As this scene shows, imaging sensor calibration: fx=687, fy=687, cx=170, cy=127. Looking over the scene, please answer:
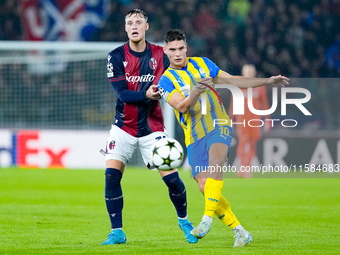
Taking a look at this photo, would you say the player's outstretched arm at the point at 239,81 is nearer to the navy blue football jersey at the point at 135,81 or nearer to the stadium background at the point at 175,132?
the navy blue football jersey at the point at 135,81

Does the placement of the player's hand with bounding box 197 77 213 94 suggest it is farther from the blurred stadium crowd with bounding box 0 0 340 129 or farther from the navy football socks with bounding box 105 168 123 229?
the blurred stadium crowd with bounding box 0 0 340 129

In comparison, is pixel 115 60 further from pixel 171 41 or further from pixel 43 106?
pixel 43 106

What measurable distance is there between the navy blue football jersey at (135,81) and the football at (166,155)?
49cm

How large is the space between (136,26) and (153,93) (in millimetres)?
763

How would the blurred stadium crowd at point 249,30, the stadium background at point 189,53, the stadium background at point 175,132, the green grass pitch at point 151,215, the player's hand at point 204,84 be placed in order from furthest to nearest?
the blurred stadium crowd at point 249,30 < the stadium background at point 189,53 < the stadium background at point 175,132 < the green grass pitch at point 151,215 < the player's hand at point 204,84

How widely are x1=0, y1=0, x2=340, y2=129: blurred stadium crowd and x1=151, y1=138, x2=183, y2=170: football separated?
12469 mm

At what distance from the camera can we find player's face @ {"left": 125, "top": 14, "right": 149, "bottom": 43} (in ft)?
20.6

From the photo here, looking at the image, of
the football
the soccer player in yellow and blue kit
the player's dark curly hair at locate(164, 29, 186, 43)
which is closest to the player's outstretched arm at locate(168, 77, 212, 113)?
the soccer player in yellow and blue kit

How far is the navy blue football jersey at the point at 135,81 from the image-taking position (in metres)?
6.37

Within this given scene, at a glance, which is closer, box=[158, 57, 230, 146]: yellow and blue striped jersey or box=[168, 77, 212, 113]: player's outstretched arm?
box=[168, 77, 212, 113]: player's outstretched arm

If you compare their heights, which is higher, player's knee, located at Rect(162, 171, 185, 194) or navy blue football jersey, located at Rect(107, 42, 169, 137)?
navy blue football jersey, located at Rect(107, 42, 169, 137)

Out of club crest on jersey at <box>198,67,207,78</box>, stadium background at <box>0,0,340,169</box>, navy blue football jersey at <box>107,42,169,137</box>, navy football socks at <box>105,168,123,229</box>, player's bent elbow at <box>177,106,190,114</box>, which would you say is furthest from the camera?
stadium background at <box>0,0,340,169</box>

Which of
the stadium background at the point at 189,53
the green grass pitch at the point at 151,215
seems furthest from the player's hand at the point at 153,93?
the stadium background at the point at 189,53

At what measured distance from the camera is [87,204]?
9.91 metres
